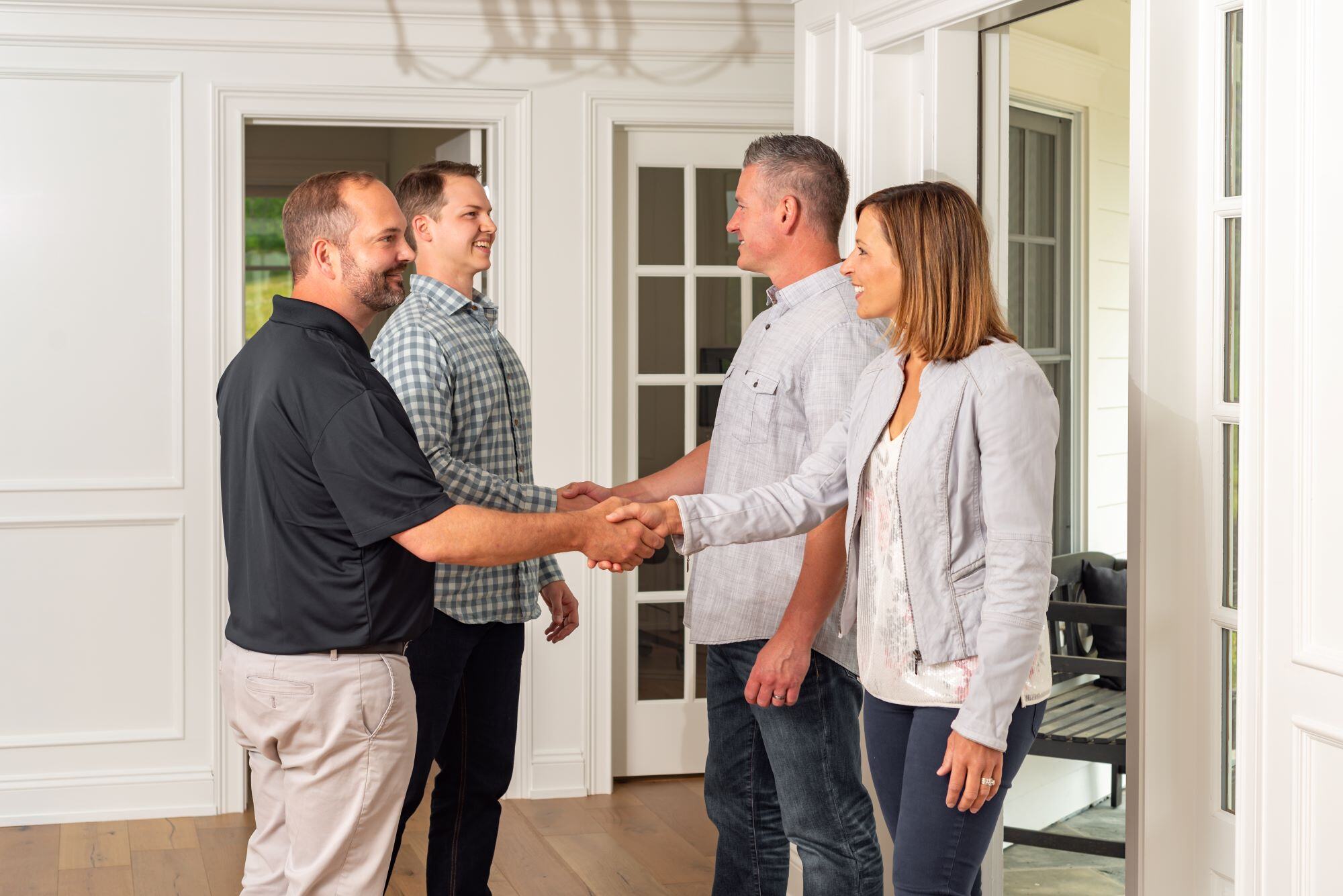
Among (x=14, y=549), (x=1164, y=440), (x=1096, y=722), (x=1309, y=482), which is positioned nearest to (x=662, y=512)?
(x=1164, y=440)

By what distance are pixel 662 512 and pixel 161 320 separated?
2.32 meters

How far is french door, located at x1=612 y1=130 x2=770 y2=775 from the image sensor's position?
424cm

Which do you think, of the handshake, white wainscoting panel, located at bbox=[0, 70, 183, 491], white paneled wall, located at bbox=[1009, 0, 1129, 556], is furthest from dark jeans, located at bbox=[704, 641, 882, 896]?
white wainscoting panel, located at bbox=[0, 70, 183, 491]

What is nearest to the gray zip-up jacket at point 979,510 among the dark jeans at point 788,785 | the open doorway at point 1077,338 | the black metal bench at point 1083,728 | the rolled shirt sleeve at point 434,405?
the dark jeans at point 788,785

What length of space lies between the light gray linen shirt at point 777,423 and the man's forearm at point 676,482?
33 cm

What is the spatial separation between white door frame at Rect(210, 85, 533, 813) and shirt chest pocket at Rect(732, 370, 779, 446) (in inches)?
70.4

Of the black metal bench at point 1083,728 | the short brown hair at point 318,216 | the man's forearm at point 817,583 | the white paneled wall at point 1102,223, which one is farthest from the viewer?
the white paneled wall at point 1102,223

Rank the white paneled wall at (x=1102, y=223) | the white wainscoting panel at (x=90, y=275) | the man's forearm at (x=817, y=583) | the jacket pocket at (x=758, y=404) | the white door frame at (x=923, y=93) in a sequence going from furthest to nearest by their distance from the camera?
1. the white paneled wall at (x=1102, y=223)
2. the white wainscoting panel at (x=90, y=275)
3. the white door frame at (x=923, y=93)
4. the jacket pocket at (x=758, y=404)
5. the man's forearm at (x=817, y=583)

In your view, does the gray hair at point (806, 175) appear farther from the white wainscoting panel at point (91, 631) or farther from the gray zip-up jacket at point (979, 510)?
the white wainscoting panel at point (91, 631)

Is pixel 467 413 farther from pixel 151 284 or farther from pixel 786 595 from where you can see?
pixel 151 284

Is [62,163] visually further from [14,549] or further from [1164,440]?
[1164,440]

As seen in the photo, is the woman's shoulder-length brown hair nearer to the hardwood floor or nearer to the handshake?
the handshake

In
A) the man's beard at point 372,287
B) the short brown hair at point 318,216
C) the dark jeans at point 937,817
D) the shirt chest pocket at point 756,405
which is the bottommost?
the dark jeans at point 937,817

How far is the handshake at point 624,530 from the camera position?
2.24 meters
